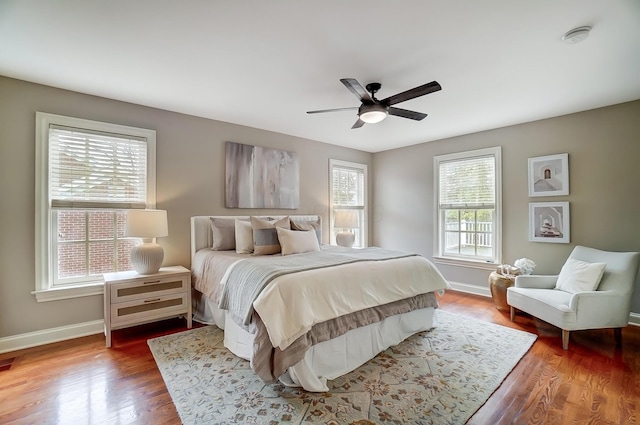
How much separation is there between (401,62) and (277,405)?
9.12 feet

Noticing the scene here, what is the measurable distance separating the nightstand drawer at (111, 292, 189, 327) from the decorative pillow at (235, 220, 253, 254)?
0.78 metres

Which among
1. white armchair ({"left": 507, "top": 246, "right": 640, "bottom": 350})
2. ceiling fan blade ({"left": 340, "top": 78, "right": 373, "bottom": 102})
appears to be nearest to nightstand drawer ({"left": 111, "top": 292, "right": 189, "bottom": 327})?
ceiling fan blade ({"left": 340, "top": 78, "right": 373, "bottom": 102})

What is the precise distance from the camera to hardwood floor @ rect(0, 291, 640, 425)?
1779 mm

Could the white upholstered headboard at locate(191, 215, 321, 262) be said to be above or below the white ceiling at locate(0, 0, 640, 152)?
below

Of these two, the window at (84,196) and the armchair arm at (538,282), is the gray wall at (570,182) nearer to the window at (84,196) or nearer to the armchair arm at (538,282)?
the armchair arm at (538,282)

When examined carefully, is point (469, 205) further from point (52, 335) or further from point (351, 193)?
point (52, 335)

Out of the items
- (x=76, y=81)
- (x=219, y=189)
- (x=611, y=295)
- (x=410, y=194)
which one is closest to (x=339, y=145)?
(x=410, y=194)

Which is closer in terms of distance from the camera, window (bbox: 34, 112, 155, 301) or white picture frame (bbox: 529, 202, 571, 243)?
window (bbox: 34, 112, 155, 301)

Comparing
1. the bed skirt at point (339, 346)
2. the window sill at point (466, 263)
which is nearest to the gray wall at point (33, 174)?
the bed skirt at point (339, 346)

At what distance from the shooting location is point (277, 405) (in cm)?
187

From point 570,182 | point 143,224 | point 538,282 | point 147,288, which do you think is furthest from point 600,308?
point 143,224

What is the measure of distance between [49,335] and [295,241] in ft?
8.51

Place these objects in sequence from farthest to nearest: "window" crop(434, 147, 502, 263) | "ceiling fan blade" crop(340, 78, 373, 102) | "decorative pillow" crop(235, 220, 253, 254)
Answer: "window" crop(434, 147, 502, 263) < "decorative pillow" crop(235, 220, 253, 254) < "ceiling fan blade" crop(340, 78, 373, 102)

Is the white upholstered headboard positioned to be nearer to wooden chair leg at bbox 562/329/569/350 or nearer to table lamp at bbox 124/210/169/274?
table lamp at bbox 124/210/169/274
